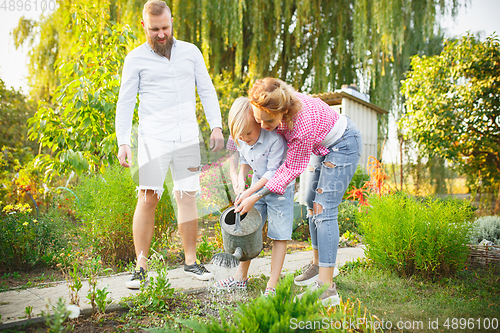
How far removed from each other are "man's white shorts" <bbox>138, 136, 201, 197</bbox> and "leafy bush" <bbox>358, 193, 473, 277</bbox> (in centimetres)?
126

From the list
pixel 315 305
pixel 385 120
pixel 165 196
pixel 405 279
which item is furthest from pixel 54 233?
pixel 385 120

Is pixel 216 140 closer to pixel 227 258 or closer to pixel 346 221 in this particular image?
pixel 227 258

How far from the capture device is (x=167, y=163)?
212 cm

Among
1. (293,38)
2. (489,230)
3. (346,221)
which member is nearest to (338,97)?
(293,38)

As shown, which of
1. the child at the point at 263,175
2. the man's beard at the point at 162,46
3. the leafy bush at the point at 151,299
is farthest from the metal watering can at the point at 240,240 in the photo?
the man's beard at the point at 162,46

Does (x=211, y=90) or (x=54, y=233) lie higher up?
(x=211, y=90)

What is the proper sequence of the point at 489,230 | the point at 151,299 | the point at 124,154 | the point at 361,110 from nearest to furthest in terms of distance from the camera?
the point at 151,299, the point at 124,154, the point at 489,230, the point at 361,110

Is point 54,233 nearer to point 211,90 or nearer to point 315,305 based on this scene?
point 211,90

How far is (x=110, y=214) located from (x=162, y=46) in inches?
48.8

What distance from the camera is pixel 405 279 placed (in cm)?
217

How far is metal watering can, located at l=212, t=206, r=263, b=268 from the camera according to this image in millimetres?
1704

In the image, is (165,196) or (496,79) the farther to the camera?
(496,79)

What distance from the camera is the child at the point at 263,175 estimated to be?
1829 millimetres

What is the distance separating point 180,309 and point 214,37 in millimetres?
6264
